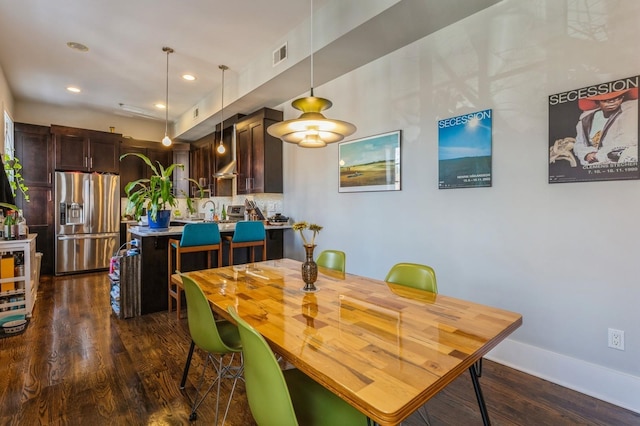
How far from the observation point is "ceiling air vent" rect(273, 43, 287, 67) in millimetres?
3391

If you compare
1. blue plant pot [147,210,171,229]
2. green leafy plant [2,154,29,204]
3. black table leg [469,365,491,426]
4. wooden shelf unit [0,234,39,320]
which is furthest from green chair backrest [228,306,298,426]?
green leafy plant [2,154,29,204]

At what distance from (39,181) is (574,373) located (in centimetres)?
744

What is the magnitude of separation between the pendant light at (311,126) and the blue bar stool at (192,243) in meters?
1.83

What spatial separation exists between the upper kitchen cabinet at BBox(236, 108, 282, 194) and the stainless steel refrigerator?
2.77 meters

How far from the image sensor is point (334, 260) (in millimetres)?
2479

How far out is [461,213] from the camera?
2637mm

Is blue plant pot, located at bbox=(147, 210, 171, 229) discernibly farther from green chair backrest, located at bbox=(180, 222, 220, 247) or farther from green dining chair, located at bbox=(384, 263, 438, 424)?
green dining chair, located at bbox=(384, 263, 438, 424)

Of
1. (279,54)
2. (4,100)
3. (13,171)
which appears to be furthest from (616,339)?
(4,100)

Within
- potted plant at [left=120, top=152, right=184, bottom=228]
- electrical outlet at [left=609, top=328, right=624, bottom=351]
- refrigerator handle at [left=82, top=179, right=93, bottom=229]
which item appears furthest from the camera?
refrigerator handle at [left=82, top=179, right=93, bottom=229]

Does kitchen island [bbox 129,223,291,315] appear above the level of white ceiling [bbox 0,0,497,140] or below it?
below

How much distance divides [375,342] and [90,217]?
6190 mm

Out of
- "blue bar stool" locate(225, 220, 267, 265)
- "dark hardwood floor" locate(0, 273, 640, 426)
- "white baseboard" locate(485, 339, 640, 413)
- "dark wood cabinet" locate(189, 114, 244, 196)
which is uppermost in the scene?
"dark wood cabinet" locate(189, 114, 244, 196)

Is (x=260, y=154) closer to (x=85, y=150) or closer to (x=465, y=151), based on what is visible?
(x=465, y=151)

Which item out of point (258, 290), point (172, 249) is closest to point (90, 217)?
point (172, 249)
